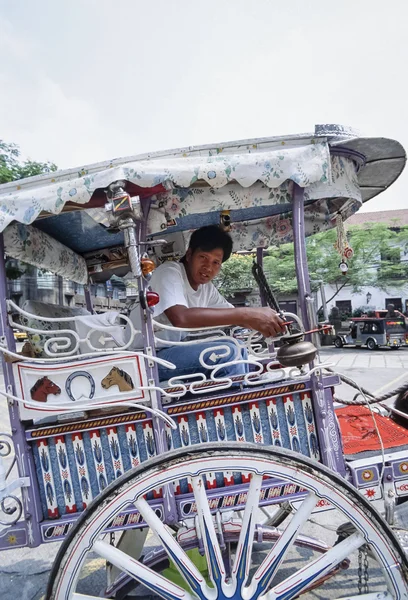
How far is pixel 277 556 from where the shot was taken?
148cm

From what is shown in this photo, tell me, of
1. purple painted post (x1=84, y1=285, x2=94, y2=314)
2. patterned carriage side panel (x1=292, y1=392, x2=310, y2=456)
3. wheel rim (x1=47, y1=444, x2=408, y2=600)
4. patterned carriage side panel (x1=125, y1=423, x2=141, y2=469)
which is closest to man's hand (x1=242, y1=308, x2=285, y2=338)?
patterned carriage side panel (x1=292, y1=392, x2=310, y2=456)

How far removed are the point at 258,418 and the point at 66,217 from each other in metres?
1.56

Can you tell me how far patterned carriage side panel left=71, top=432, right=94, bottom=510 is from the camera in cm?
179

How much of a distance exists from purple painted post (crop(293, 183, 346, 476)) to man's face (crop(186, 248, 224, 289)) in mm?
617

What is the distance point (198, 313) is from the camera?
1902mm

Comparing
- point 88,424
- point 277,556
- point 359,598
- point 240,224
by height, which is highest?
point 240,224

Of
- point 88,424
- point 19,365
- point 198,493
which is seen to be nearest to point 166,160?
point 19,365

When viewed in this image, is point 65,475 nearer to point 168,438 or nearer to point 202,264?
point 168,438

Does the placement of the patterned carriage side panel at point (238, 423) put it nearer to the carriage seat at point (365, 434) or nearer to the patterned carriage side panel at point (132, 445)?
the patterned carriage side panel at point (132, 445)

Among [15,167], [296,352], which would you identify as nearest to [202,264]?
[296,352]

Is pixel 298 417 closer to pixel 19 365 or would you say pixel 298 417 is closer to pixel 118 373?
pixel 118 373

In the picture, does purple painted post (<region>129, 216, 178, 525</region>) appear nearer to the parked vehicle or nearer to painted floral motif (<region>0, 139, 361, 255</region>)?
painted floral motif (<region>0, 139, 361, 255</region>)

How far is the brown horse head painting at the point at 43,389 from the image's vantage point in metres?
1.75

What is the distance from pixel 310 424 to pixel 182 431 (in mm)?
589
